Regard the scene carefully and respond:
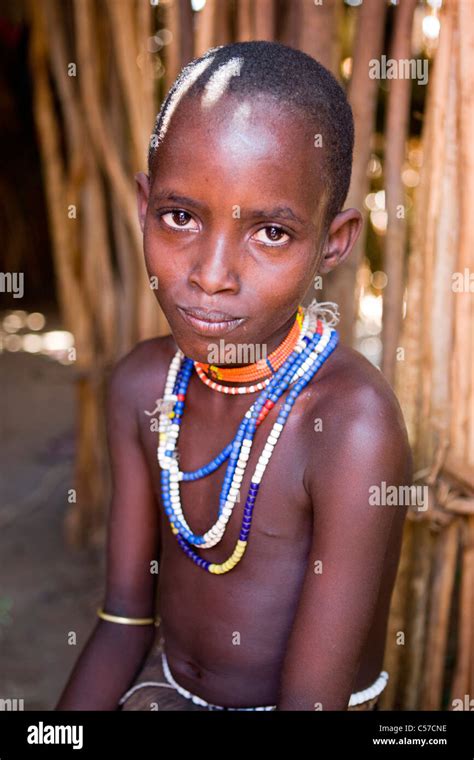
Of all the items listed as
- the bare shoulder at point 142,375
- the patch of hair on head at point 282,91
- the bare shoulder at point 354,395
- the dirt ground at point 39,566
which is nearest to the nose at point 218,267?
the patch of hair on head at point 282,91

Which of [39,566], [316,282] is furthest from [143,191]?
[39,566]

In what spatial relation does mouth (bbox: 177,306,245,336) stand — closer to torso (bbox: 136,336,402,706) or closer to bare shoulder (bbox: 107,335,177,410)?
torso (bbox: 136,336,402,706)

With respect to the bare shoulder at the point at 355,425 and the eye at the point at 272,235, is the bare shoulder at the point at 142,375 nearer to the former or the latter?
the bare shoulder at the point at 355,425

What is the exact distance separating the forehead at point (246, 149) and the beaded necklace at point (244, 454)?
0.94 ft

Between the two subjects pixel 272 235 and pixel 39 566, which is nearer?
pixel 272 235

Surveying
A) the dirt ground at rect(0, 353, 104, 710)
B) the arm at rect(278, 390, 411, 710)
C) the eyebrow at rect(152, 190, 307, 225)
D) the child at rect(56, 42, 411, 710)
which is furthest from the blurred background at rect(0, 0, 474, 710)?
the eyebrow at rect(152, 190, 307, 225)

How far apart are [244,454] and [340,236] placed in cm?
39

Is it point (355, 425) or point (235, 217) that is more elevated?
point (235, 217)

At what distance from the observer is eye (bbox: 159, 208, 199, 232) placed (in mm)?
1321

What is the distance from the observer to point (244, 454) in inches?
58.4

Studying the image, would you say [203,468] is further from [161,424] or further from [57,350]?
[57,350]

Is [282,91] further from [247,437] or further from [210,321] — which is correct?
[247,437]

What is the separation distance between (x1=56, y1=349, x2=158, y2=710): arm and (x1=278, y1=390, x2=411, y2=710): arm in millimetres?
393
